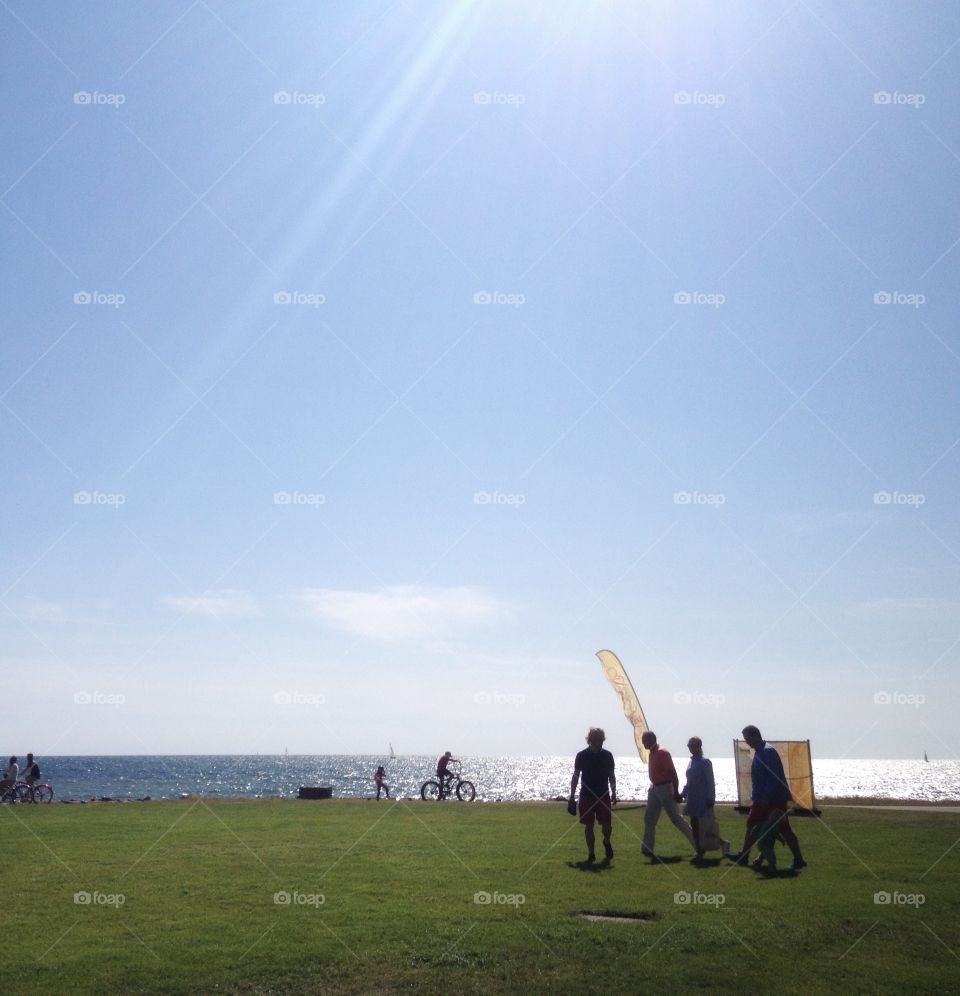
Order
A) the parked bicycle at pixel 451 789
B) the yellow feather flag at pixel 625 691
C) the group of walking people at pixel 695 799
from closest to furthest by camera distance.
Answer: the group of walking people at pixel 695 799
the yellow feather flag at pixel 625 691
the parked bicycle at pixel 451 789

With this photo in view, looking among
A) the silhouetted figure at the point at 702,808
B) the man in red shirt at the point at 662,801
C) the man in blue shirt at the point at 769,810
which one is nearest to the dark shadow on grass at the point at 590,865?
the man in red shirt at the point at 662,801

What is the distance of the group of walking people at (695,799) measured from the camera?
1289 cm

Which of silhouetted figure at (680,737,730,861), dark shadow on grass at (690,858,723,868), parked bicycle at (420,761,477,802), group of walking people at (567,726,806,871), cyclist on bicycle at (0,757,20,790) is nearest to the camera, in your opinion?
group of walking people at (567,726,806,871)

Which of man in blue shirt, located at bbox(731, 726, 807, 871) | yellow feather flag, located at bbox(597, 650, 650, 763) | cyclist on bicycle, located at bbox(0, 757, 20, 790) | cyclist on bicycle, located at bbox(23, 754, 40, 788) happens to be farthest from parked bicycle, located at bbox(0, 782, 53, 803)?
man in blue shirt, located at bbox(731, 726, 807, 871)

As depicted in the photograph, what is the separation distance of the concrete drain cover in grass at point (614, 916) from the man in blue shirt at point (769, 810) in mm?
3612

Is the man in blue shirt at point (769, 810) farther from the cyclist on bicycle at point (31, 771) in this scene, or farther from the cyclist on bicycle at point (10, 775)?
the cyclist on bicycle at point (31, 771)

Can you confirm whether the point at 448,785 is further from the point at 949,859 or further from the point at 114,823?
the point at 949,859

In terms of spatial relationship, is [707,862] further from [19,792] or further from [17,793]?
[19,792]

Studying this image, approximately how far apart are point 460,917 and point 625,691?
18761mm

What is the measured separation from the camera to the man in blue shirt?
12.7 m

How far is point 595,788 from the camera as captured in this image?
44.3 ft

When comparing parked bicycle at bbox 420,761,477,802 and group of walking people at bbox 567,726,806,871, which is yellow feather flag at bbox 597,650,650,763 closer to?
parked bicycle at bbox 420,761,477,802

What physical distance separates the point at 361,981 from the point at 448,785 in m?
24.6

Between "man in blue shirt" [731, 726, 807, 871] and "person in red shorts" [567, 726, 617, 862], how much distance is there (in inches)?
80.5
